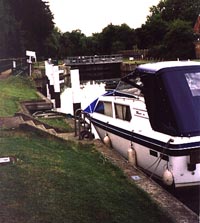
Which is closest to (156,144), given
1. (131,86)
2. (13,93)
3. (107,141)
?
(107,141)

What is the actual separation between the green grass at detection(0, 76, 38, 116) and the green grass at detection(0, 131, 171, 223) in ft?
16.2

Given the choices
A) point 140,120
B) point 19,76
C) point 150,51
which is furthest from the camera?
point 150,51

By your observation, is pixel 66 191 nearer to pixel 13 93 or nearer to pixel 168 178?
pixel 168 178

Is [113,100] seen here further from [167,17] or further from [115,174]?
[167,17]

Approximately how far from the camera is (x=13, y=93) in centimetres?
1661

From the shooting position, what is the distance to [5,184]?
4656mm

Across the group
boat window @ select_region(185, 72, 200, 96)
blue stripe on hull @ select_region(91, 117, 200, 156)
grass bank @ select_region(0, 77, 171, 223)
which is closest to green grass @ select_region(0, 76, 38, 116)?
blue stripe on hull @ select_region(91, 117, 200, 156)

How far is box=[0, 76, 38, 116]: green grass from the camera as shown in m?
12.1

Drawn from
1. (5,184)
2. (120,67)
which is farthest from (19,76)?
(120,67)

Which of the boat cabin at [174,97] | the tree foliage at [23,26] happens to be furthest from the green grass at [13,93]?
the tree foliage at [23,26]

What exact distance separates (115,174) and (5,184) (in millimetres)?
1721

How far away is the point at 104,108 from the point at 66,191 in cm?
482

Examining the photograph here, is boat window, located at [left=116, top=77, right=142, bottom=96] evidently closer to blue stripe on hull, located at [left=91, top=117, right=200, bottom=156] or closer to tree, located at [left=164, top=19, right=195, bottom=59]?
blue stripe on hull, located at [left=91, top=117, right=200, bottom=156]

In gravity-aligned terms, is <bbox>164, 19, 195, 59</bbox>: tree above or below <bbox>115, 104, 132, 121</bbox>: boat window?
above
